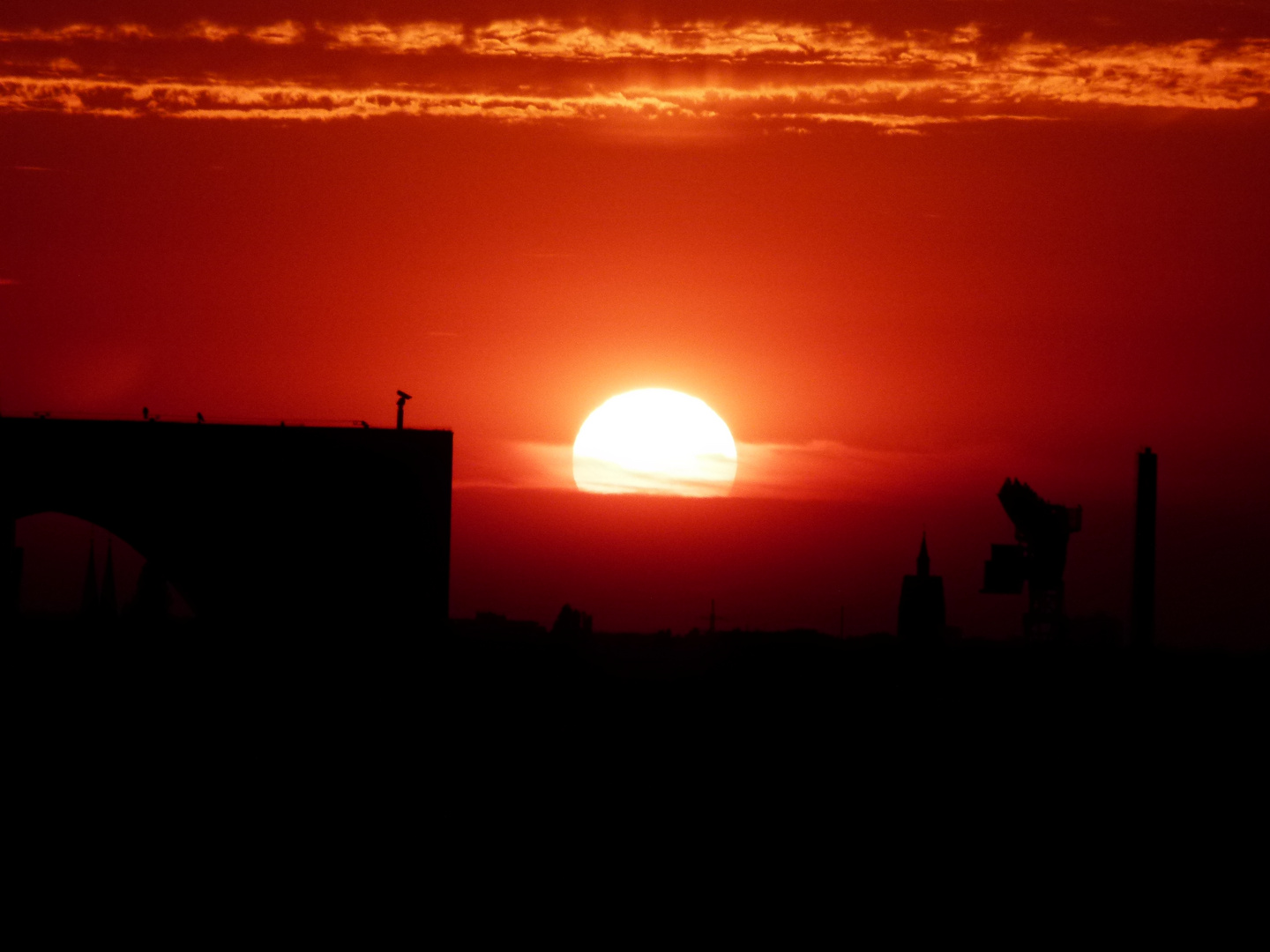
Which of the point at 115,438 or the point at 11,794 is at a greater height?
the point at 115,438

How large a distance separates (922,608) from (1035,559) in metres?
21.9

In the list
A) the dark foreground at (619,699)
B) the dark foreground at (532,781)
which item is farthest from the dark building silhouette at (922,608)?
the dark foreground at (532,781)

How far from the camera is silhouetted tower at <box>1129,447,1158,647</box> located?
98000 mm

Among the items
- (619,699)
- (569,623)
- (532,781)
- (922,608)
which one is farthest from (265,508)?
(922,608)

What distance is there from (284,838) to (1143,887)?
61.0 ft

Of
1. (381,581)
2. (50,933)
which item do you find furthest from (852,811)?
(50,933)

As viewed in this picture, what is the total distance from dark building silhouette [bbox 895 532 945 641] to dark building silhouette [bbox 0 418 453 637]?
6418 cm

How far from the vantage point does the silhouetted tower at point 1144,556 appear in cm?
9800

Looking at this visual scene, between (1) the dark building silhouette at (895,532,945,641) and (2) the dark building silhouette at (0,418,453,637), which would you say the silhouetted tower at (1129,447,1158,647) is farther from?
(2) the dark building silhouette at (0,418,453,637)

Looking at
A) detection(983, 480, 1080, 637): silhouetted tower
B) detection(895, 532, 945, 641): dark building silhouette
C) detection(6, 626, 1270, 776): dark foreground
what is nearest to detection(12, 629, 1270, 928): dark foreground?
detection(6, 626, 1270, 776): dark foreground

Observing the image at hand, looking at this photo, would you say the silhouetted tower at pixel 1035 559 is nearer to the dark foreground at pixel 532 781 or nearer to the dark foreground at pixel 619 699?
the dark foreground at pixel 619 699

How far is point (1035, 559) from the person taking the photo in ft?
312

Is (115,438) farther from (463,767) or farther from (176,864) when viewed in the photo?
(176,864)

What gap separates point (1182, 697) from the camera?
93312 mm
